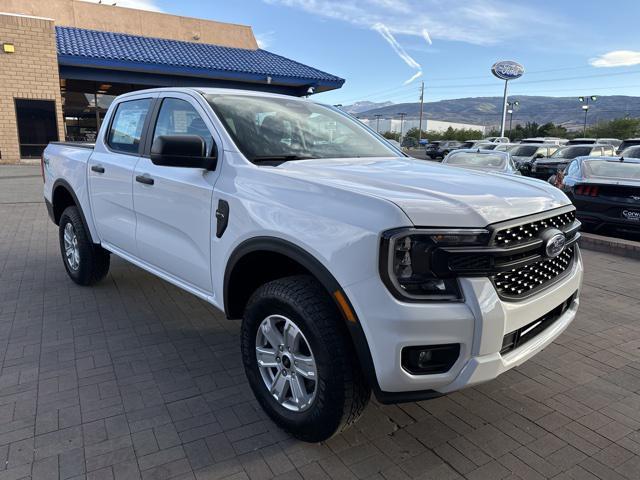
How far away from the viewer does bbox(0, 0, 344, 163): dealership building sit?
59.5 ft

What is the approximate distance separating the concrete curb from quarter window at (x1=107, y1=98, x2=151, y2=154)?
6516 millimetres

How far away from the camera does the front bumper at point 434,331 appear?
214 cm

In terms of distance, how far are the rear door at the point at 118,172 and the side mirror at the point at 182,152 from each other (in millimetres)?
1106

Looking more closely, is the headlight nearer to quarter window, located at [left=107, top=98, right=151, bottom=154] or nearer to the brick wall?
quarter window, located at [left=107, top=98, right=151, bottom=154]

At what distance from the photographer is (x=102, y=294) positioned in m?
5.11

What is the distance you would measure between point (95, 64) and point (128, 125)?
16.8 meters

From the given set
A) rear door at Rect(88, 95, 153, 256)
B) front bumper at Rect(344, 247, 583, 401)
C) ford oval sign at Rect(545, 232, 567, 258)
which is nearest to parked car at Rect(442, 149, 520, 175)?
rear door at Rect(88, 95, 153, 256)

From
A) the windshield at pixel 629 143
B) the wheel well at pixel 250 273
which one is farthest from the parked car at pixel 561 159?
the wheel well at pixel 250 273

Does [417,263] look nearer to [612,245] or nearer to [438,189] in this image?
[438,189]

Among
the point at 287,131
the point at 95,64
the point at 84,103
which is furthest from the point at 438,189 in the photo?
the point at 84,103

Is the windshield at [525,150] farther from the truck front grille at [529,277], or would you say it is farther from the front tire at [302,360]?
the front tire at [302,360]

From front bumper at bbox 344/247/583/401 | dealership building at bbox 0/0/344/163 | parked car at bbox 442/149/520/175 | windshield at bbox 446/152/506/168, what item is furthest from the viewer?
dealership building at bbox 0/0/344/163

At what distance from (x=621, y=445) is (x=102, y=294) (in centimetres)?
456

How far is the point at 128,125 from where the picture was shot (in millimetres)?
4402
